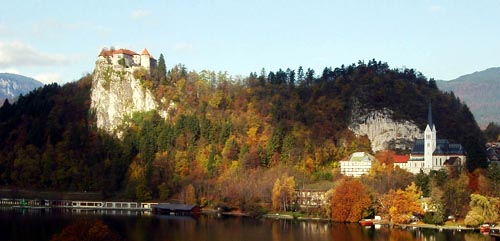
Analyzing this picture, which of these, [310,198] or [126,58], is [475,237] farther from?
[126,58]

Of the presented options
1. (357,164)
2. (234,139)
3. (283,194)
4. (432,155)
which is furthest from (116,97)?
(432,155)

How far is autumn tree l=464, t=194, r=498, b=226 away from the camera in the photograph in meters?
69.4

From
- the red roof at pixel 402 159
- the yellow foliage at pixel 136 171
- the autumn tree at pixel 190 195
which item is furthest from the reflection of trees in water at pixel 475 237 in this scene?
the yellow foliage at pixel 136 171

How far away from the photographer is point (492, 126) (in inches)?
4975

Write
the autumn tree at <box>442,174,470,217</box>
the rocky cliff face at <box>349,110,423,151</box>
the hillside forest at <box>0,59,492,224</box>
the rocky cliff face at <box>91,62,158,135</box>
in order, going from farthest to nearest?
the rocky cliff face at <box>91,62,158,135</box>, the rocky cliff face at <box>349,110,423,151</box>, the hillside forest at <box>0,59,492,224</box>, the autumn tree at <box>442,174,470,217</box>

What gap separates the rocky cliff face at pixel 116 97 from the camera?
122 m

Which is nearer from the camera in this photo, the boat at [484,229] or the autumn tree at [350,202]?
the boat at [484,229]

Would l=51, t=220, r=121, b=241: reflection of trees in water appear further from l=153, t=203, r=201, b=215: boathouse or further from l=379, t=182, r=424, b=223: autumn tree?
l=153, t=203, r=201, b=215: boathouse

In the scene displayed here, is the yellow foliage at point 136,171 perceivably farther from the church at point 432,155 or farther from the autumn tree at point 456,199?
the autumn tree at point 456,199

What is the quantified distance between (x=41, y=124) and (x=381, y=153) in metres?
60.1

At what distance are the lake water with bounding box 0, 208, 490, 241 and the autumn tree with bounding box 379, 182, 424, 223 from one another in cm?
327

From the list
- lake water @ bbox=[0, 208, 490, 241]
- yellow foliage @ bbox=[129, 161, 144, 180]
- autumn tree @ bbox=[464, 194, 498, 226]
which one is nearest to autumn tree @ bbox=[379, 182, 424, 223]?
lake water @ bbox=[0, 208, 490, 241]

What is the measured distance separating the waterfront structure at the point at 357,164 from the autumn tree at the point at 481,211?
21.8 metres

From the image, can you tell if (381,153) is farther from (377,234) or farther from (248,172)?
(377,234)
